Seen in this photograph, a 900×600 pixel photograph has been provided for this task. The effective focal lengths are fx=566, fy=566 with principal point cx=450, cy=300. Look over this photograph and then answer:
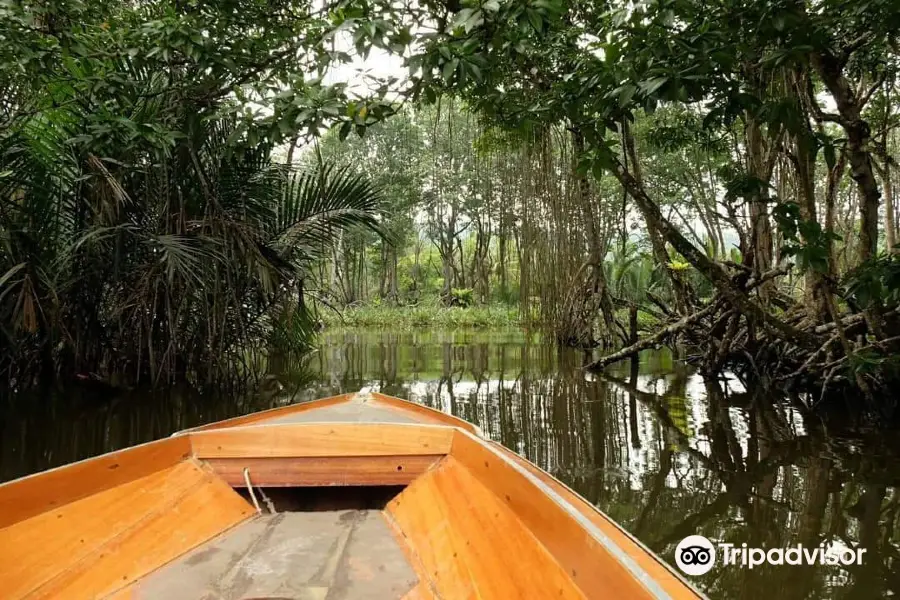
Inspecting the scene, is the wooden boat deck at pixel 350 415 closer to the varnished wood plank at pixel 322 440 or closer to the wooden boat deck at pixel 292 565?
the varnished wood plank at pixel 322 440

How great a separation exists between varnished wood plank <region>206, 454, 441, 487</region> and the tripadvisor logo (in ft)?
3.26

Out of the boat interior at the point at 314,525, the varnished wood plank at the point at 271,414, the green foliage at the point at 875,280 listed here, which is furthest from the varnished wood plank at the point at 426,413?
the green foliage at the point at 875,280

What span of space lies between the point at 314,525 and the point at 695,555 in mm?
1403

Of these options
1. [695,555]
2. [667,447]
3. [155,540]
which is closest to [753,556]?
[695,555]

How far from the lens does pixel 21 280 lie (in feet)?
11.9

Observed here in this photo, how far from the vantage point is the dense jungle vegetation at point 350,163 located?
95.0 inches

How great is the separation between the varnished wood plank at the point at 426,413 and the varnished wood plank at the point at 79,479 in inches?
41.2

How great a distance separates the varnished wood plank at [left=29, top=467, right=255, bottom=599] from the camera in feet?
4.80

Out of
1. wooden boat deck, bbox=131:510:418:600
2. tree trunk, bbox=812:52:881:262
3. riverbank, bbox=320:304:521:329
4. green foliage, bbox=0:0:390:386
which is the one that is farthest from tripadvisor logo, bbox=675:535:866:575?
riverbank, bbox=320:304:521:329

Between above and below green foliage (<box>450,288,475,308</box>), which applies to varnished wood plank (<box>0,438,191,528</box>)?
below

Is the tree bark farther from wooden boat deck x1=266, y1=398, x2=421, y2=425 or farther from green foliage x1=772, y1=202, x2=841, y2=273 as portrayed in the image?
wooden boat deck x1=266, y1=398, x2=421, y2=425

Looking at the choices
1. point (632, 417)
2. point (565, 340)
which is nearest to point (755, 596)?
point (632, 417)

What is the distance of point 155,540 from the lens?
5.60 ft

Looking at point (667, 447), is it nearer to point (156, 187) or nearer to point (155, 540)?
point (155, 540)
